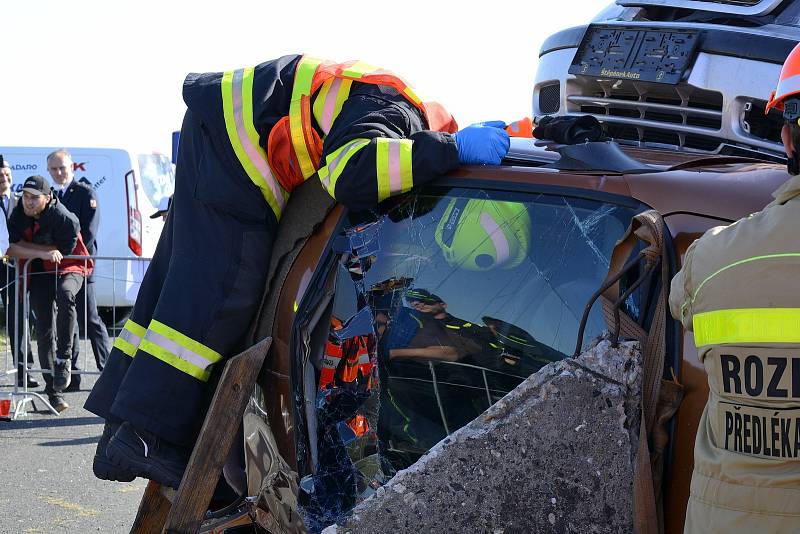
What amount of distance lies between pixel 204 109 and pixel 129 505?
118 inches

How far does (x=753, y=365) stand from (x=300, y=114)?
5.40ft

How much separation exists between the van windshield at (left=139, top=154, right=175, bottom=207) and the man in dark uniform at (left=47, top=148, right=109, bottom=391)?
2736mm

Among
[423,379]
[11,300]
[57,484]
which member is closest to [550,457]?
[423,379]

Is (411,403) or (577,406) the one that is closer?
(577,406)

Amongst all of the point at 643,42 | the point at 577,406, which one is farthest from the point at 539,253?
the point at 643,42

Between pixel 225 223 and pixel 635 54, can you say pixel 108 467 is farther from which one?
pixel 635 54

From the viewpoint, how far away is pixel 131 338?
3.32 metres

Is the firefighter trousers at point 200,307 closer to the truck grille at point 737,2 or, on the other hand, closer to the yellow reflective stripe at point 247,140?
the yellow reflective stripe at point 247,140

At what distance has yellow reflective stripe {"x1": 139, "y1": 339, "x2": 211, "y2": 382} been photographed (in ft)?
10.0

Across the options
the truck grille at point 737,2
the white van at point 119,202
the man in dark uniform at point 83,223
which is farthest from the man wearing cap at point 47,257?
the truck grille at point 737,2

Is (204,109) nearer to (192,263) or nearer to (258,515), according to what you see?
(192,263)

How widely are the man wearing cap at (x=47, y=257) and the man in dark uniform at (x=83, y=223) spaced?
39cm

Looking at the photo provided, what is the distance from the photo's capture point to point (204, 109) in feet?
10.5

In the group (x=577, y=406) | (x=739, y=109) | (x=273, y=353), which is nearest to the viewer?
(x=577, y=406)
